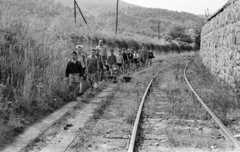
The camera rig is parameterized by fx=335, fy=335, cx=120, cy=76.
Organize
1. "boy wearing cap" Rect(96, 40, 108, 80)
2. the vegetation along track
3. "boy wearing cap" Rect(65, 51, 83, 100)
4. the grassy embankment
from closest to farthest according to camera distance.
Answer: the vegetation along track, the grassy embankment, "boy wearing cap" Rect(65, 51, 83, 100), "boy wearing cap" Rect(96, 40, 108, 80)

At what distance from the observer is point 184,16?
175m

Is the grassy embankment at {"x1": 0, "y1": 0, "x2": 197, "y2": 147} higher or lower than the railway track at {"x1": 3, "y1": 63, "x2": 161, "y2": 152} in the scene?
higher

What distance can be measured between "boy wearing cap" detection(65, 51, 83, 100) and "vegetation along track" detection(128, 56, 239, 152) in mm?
2499

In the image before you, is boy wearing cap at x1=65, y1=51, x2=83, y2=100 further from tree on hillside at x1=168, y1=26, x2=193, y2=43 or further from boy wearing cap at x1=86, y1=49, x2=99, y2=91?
tree on hillside at x1=168, y1=26, x2=193, y2=43

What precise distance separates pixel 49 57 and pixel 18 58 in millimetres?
1907

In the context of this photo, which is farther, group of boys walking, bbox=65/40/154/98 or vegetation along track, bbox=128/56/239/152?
group of boys walking, bbox=65/40/154/98

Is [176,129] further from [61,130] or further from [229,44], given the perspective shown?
[229,44]

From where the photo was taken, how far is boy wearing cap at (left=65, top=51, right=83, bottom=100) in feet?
35.7

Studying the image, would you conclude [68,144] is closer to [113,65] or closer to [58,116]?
[58,116]

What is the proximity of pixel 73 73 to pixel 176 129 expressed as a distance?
4.95 m

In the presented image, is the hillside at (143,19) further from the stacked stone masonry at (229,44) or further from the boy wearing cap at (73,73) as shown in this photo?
the boy wearing cap at (73,73)

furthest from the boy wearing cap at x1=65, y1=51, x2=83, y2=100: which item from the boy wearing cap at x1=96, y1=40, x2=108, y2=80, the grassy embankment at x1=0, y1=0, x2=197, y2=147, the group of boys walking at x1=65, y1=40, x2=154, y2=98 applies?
the boy wearing cap at x1=96, y1=40, x2=108, y2=80

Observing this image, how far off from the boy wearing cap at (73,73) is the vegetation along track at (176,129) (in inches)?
98.4

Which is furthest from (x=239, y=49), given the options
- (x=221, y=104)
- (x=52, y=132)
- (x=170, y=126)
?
(x=52, y=132)
